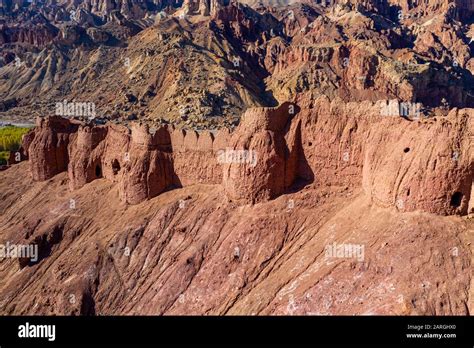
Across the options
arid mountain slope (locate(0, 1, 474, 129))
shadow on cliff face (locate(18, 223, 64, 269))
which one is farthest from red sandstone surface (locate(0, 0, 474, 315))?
arid mountain slope (locate(0, 1, 474, 129))

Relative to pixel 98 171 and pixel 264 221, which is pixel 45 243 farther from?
pixel 264 221

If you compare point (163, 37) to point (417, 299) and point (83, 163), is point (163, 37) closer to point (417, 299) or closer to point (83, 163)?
point (83, 163)

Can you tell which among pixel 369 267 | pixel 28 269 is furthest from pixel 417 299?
pixel 28 269

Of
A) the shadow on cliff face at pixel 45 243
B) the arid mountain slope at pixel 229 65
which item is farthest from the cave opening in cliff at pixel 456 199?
the arid mountain slope at pixel 229 65

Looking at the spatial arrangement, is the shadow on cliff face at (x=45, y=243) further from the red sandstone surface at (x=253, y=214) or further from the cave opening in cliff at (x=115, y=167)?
the cave opening in cliff at (x=115, y=167)

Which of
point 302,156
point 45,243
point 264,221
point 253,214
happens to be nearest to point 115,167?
point 45,243
